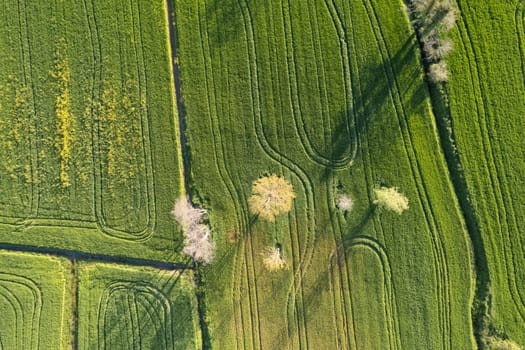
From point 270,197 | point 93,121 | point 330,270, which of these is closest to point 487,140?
point 330,270

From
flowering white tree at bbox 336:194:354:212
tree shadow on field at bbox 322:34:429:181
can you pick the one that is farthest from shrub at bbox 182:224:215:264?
tree shadow on field at bbox 322:34:429:181

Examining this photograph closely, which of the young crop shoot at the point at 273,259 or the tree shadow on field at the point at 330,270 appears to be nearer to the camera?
the tree shadow on field at the point at 330,270

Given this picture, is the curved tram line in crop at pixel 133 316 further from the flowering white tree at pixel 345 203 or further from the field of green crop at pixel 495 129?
the field of green crop at pixel 495 129

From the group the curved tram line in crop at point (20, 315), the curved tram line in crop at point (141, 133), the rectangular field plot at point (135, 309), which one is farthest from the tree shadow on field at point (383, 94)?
the curved tram line in crop at point (20, 315)

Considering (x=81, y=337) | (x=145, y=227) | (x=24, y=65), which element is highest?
(x=24, y=65)

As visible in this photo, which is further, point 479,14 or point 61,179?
point 61,179

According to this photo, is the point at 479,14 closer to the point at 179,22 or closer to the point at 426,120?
the point at 426,120

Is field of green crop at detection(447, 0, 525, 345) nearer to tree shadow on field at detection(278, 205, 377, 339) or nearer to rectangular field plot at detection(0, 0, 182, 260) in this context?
tree shadow on field at detection(278, 205, 377, 339)

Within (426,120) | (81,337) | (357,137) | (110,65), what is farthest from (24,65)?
(426,120)
